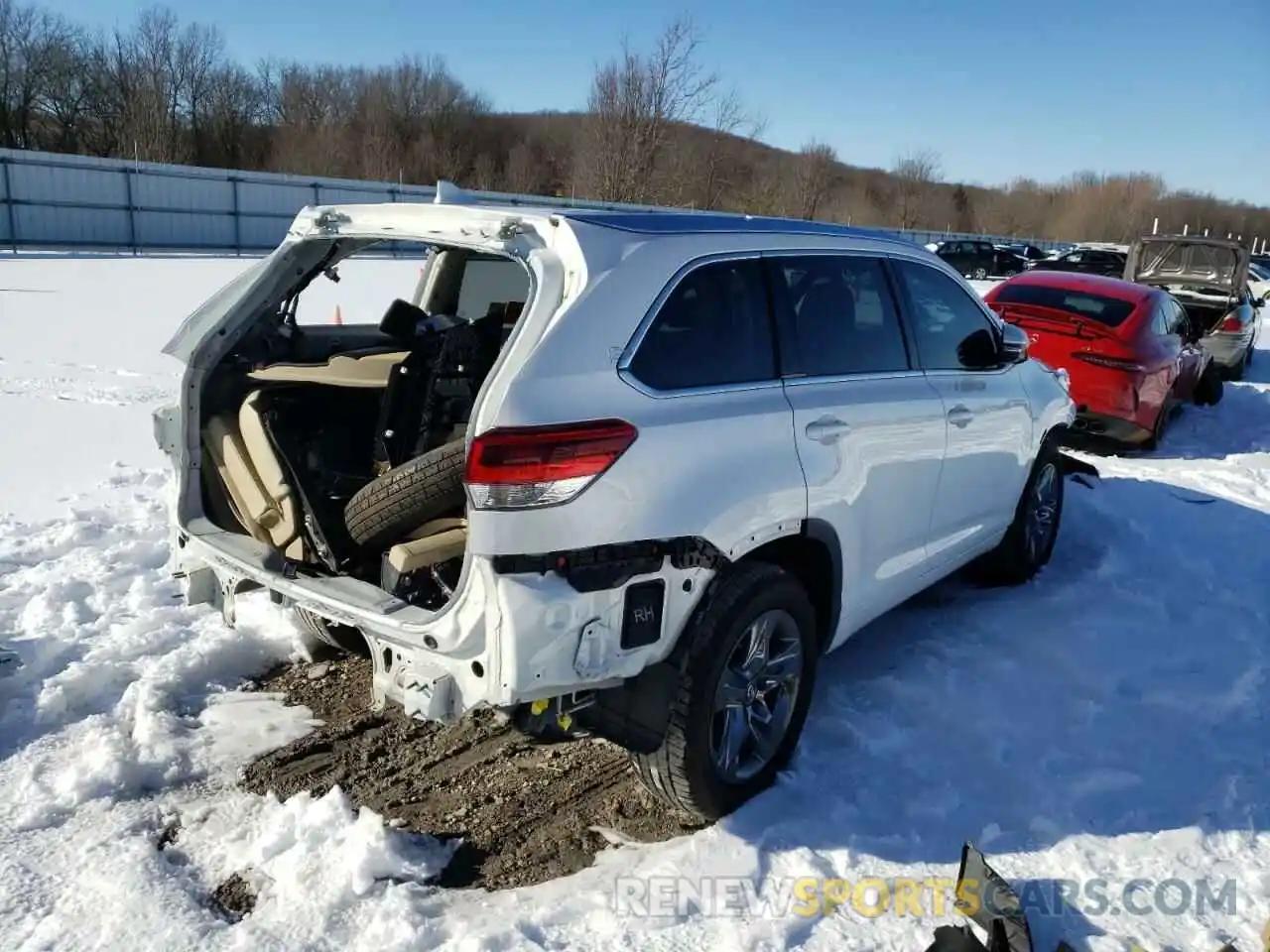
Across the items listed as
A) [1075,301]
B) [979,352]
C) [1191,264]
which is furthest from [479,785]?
[1191,264]

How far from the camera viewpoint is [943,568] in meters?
4.56

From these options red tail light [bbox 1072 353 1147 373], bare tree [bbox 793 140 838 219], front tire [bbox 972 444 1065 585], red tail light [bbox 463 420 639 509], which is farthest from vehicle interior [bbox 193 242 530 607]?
bare tree [bbox 793 140 838 219]

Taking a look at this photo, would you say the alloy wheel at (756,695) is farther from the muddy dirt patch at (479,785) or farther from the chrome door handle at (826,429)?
the chrome door handle at (826,429)

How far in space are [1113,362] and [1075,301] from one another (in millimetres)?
901

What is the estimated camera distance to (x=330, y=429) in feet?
12.8

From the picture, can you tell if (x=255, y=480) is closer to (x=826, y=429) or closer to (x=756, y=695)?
(x=756, y=695)

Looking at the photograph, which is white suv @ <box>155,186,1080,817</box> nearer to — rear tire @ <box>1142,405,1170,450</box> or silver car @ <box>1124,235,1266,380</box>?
rear tire @ <box>1142,405,1170,450</box>

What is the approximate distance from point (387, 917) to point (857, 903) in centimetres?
137

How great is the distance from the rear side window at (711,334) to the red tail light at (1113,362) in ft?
21.1

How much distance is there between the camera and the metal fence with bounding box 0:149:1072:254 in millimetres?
28562

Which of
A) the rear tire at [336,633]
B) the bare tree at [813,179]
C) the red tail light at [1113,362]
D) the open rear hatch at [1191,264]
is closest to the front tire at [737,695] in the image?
the rear tire at [336,633]

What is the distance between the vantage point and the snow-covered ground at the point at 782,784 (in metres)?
2.84

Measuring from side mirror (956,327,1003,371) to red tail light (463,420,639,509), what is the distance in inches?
98.4

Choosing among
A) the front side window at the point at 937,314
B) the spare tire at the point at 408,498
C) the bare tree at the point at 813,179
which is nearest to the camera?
the spare tire at the point at 408,498
